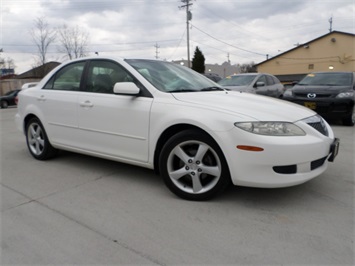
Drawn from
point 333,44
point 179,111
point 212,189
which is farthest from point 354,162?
point 333,44

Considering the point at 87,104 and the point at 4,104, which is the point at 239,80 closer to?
the point at 87,104

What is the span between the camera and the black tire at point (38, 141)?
4.54 m

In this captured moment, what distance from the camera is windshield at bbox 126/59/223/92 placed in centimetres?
349

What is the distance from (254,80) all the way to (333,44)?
30.0 meters

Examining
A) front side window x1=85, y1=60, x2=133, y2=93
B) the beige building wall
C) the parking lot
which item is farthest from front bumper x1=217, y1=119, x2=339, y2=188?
the beige building wall

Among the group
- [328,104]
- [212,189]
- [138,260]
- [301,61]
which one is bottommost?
[138,260]

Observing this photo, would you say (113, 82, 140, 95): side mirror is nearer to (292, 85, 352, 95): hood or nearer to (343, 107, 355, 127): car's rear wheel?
(292, 85, 352, 95): hood

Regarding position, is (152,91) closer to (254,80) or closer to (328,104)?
(328,104)

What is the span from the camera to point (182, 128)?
3.15 meters

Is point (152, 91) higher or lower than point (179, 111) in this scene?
higher

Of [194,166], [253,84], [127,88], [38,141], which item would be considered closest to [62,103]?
[38,141]

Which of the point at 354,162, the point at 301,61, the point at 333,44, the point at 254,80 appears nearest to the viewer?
the point at 354,162

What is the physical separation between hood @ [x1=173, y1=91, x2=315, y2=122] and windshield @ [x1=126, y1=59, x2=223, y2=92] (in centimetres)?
23

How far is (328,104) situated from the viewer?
729cm
